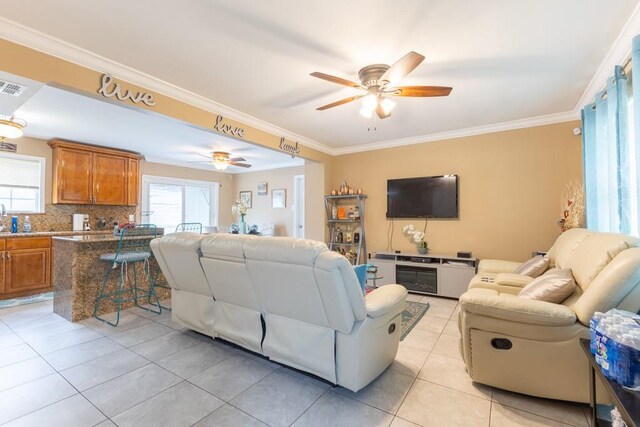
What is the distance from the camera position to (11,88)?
2.39 metres

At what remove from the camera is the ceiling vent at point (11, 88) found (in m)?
2.32

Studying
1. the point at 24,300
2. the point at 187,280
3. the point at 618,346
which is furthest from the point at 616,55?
the point at 24,300

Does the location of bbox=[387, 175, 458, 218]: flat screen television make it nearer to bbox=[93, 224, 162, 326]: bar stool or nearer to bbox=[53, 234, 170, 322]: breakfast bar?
bbox=[93, 224, 162, 326]: bar stool

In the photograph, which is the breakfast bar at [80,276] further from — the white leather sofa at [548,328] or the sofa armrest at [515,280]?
the sofa armrest at [515,280]

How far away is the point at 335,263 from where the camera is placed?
1.63 meters

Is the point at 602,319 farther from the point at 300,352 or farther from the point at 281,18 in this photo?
the point at 281,18

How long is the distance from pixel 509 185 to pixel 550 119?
Answer: 991 mm

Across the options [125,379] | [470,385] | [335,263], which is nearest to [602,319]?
[470,385]

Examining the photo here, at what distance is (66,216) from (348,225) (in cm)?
522

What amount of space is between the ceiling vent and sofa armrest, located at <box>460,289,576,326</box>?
3.91 metres

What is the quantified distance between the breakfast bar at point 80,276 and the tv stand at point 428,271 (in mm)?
3620

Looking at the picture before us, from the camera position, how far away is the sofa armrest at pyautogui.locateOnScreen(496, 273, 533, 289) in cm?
275

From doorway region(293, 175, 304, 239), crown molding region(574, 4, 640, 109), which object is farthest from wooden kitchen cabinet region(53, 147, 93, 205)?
crown molding region(574, 4, 640, 109)

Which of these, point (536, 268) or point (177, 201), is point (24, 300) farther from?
point (536, 268)
